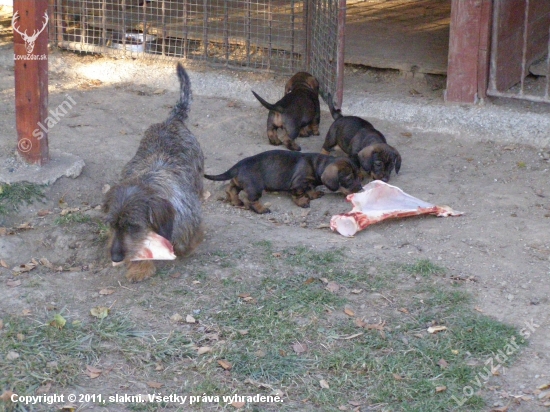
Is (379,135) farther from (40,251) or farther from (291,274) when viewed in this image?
(40,251)

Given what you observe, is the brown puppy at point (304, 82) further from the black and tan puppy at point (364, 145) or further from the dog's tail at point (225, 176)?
the dog's tail at point (225, 176)

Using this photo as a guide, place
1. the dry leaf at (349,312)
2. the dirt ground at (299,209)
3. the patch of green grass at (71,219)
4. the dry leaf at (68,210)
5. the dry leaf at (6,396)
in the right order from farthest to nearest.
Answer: the dry leaf at (68,210)
the patch of green grass at (71,219)
the dirt ground at (299,209)
the dry leaf at (349,312)
the dry leaf at (6,396)

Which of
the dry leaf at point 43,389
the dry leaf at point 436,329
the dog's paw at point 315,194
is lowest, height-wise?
the dry leaf at point 43,389

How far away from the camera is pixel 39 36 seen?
25.5 feet

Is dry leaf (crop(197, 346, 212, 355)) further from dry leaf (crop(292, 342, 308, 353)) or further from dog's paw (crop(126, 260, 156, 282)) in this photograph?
dog's paw (crop(126, 260, 156, 282))

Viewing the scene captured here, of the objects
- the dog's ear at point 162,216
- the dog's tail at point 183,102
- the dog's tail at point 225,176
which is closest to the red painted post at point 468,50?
the dog's tail at point 225,176

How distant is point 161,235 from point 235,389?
1.44 m

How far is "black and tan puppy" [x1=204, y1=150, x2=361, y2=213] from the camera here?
27.0ft

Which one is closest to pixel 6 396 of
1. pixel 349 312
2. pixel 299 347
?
pixel 299 347

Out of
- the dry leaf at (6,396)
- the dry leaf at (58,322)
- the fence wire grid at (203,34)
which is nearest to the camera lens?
the dry leaf at (6,396)

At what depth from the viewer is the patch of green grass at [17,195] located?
762 cm

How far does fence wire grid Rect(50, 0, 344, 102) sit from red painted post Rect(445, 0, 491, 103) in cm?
162

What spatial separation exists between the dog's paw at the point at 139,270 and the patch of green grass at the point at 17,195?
189 cm

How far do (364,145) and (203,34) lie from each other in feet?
13.4
